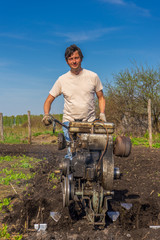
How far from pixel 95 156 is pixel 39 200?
5.66ft

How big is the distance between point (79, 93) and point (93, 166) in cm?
130

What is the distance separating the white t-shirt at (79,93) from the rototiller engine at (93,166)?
690 millimetres

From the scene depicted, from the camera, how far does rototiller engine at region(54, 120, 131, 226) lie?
3.47 m

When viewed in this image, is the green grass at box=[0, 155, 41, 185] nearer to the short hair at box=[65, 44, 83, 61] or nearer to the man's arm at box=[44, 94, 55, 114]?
the man's arm at box=[44, 94, 55, 114]

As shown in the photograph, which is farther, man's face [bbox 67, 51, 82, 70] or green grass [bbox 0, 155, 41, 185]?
green grass [bbox 0, 155, 41, 185]

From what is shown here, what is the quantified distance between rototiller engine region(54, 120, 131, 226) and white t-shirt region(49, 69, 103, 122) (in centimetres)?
69

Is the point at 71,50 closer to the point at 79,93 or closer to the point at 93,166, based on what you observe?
the point at 79,93

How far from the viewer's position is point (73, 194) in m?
3.46

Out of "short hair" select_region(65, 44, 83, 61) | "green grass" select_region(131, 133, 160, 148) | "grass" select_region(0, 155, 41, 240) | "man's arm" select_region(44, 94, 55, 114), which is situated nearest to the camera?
"grass" select_region(0, 155, 41, 240)

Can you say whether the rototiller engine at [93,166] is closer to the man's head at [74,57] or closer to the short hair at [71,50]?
the man's head at [74,57]

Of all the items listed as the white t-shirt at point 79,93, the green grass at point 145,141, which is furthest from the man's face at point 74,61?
the green grass at point 145,141

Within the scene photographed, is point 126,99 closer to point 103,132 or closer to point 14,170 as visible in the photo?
point 14,170

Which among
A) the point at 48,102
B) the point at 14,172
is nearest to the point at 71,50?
the point at 48,102

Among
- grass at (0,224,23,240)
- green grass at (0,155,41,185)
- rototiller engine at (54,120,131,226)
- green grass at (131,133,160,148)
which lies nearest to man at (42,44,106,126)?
rototiller engine at (54,120,131,226)
